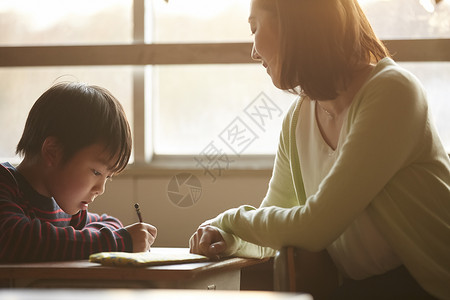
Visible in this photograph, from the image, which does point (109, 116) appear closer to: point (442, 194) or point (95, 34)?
point (442, 194)

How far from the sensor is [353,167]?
1.44 metres

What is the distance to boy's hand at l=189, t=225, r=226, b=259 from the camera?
64.2 inches

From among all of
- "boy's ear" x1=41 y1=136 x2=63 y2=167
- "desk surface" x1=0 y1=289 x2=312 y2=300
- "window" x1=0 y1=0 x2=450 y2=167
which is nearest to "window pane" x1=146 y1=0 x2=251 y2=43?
"window" x1=0 y1=0 x2=450 y2=167

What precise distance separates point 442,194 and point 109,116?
0.92 meters

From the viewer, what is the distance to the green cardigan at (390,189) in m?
1.44

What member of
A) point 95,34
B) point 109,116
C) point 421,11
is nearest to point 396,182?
point 109,116

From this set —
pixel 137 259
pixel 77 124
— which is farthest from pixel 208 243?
pixel 77 124

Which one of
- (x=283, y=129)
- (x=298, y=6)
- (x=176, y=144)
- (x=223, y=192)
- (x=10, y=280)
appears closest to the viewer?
(x=10, y=280)

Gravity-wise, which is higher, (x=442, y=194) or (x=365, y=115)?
(x=365, y=115)

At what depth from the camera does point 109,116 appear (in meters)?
1.92

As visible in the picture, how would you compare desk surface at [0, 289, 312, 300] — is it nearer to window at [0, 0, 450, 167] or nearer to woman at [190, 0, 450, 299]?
woman at [190, 0, 450, 299]

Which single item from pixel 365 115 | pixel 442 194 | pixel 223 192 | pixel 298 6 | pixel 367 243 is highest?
pixel 298 6

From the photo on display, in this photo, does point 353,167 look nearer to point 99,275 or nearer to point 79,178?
point 99,275

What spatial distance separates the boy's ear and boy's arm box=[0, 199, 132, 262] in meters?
0.23
